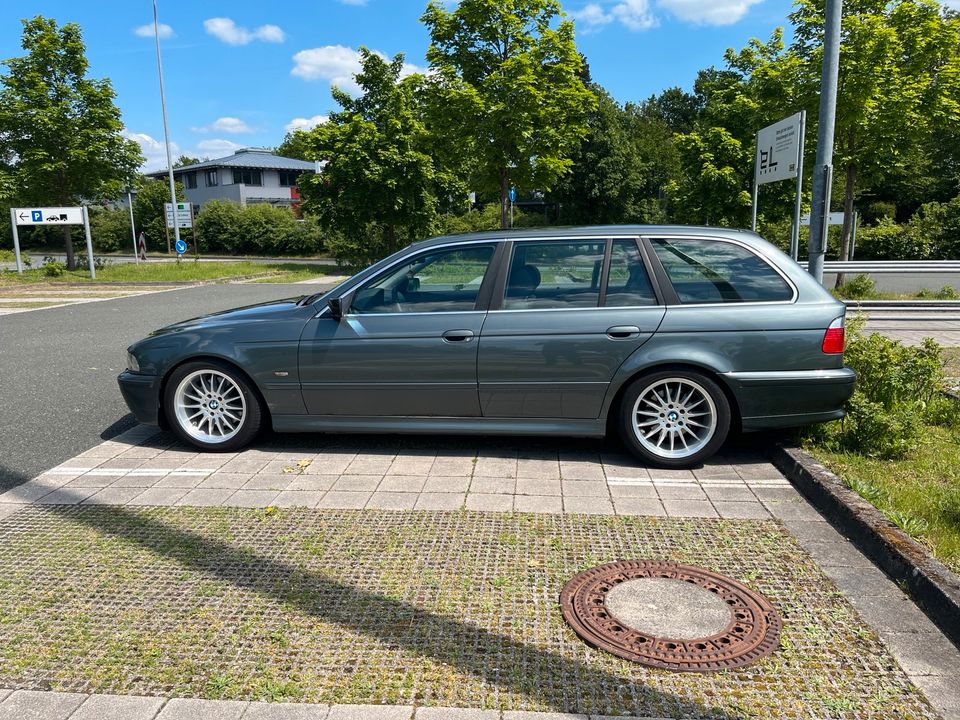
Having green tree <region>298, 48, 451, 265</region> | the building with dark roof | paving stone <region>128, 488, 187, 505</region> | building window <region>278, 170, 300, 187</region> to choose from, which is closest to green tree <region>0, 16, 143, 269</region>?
green tree <region>298, 48, 451, 265</region>

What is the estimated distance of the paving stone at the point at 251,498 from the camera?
4473mm

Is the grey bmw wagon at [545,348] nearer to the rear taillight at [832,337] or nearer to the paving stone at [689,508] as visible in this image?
the rear taillight at [832,337]

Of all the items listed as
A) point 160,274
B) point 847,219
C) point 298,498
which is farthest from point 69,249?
point 298,498

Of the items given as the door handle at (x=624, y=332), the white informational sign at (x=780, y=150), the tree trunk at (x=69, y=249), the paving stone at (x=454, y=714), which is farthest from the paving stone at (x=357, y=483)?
the tree trunk at (x=69, y=249)

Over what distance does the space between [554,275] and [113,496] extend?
11.1ft

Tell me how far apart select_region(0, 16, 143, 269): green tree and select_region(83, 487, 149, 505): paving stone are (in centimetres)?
2665

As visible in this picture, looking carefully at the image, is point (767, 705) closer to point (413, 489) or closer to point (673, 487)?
point (673, 487)

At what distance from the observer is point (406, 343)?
5094 millimetres

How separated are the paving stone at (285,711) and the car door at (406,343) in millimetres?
2758

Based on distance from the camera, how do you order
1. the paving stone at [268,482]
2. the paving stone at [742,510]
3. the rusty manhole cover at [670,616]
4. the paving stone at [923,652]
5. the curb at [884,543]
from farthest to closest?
the paving stone at [268,482] → the paving stone at [742,510] → the curb at [884,543] → the rusty manhole cover at [670,616] → the paving stone at [923,652]

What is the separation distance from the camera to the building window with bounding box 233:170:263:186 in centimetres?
6269

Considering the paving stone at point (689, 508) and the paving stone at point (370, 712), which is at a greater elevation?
the paving stone at point (689, 508)

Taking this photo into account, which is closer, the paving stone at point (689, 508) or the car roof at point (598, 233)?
the paving stone at point (689, 508)

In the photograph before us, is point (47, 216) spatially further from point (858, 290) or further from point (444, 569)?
point (444, 569)
